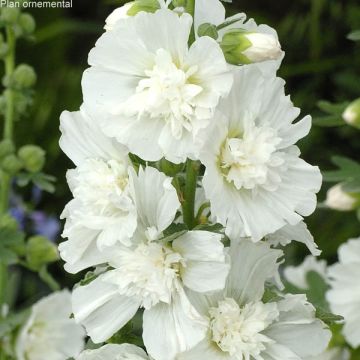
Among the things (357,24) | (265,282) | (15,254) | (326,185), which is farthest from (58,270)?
(265,282)

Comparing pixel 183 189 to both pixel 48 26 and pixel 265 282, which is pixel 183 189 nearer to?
pixel 265 282

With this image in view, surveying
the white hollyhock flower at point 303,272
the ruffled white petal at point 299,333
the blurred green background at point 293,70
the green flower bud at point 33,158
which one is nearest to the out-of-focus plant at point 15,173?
the green flower bud at point 33,158

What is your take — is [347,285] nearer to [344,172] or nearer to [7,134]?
[344,172]

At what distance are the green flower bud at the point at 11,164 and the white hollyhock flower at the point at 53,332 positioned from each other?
0.71 ft

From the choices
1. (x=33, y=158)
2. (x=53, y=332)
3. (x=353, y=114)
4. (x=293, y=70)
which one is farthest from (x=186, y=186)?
(x=293, y=70)

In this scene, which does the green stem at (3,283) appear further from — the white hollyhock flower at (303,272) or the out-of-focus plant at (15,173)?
the white hollyhock flower at (303,272)

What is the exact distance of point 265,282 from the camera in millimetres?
787

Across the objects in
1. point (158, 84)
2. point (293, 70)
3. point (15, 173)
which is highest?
point (158, 84)

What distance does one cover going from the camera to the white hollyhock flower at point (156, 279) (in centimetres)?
69

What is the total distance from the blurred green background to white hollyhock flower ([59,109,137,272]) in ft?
4.88

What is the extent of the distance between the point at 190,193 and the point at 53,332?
0.62 meters

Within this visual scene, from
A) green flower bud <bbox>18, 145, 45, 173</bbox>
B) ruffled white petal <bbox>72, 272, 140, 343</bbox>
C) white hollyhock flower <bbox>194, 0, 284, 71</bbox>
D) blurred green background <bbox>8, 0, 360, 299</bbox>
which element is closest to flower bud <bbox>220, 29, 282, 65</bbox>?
white hollyhock flower <bbox>194, 0, 284, 71</bbox>

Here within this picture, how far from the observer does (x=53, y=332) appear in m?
1.30

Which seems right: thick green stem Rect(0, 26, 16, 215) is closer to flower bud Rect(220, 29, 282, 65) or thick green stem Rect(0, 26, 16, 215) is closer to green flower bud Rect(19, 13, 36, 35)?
green flower bud Rect(19, 13, 36, 35)
